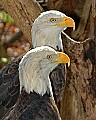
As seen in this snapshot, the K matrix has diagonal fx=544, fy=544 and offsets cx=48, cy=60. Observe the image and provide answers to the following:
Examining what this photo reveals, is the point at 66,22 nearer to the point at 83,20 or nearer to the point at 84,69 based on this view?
the point at 84,69

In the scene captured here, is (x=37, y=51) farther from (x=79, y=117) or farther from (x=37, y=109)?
(x=79, y=117)

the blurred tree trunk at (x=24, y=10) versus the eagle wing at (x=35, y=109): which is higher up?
the blurred tree trunk at (x=24, y=10)

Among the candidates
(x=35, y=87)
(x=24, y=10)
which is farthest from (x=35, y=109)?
(x=24, y=10)

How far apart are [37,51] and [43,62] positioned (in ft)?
0.26

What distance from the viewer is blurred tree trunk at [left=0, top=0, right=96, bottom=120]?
4070 millimetres

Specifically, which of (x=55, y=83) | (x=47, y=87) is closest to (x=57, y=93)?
(x=55, y=83)

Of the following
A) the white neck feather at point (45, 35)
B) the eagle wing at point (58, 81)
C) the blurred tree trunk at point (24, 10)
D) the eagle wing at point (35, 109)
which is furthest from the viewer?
the blurred tree trunk at point (24, 10)

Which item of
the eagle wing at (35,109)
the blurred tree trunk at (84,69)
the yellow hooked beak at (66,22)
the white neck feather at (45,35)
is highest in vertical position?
the yellow hooked beak at (66,22)

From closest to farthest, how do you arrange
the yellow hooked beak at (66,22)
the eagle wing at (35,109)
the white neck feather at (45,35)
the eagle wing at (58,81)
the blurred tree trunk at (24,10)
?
the eagle wing at (35,109) → the yellow hooked beak at (66,22) → the white neck feather at (45,35) → the eagle wing at (58,81) → the blurred tree trunk at (24,10)

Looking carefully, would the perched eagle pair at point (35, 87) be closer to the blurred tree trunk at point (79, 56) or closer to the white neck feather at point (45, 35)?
the white neck feather at point (45, 35)

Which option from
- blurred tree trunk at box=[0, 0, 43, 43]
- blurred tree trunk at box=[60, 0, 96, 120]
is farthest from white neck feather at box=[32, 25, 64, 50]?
blurred tree trunk at box=[0, 0, 43, 43]

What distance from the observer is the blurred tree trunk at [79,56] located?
407 centimetres

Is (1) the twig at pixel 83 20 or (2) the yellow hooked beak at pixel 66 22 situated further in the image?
(1) the twig at pixel 83 20

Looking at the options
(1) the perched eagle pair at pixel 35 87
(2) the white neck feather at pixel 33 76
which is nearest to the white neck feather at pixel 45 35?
(1) the perched eagle pair at pixel 35 87
